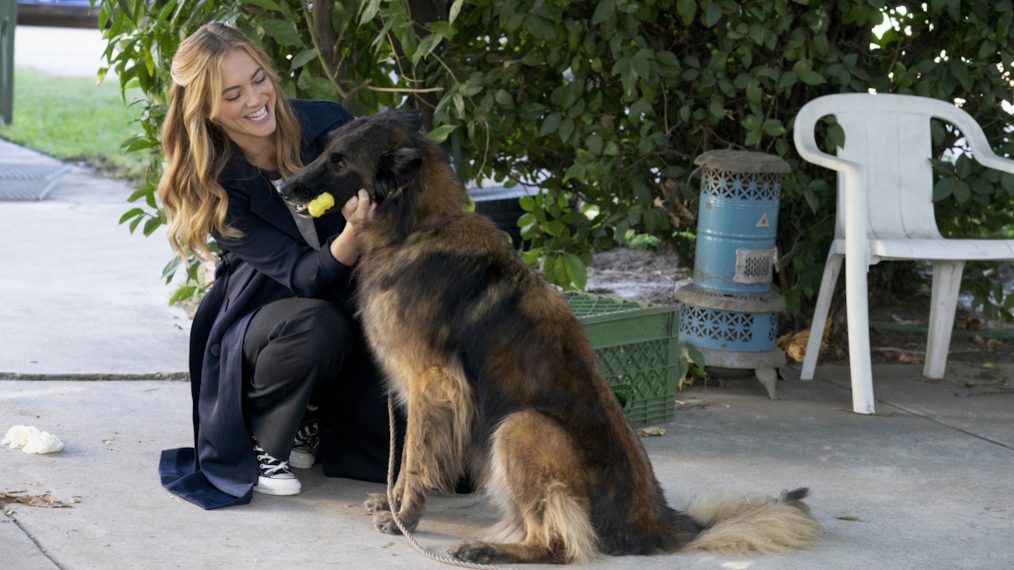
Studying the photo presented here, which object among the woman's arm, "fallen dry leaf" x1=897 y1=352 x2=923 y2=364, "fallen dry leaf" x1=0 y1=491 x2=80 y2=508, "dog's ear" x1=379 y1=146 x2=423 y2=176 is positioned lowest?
"fallen dry leaf" x1=0 y1=491 x2=80 y2=508

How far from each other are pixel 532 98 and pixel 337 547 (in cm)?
255

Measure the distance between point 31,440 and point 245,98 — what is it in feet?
4.22

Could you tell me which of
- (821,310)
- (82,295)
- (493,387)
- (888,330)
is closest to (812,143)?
(821,310)

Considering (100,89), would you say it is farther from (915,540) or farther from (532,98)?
(915,540)

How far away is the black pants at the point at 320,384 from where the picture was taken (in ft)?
11.7

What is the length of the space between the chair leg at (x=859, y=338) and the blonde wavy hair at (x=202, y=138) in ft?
7.23

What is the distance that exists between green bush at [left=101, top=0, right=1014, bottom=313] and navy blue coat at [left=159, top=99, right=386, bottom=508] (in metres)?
0.98

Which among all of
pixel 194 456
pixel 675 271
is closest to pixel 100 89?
pixel 675 271

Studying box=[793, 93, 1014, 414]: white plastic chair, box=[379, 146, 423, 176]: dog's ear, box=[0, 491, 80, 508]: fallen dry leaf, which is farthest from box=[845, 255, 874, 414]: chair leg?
box=[0, 491, 80, 508]: fallen dry leaf

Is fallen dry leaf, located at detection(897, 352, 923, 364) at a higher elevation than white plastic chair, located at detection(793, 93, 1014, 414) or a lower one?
lower

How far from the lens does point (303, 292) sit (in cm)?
360

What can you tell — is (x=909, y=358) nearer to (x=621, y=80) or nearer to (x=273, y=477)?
(x=621, y=80)

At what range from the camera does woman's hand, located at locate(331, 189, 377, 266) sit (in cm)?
326

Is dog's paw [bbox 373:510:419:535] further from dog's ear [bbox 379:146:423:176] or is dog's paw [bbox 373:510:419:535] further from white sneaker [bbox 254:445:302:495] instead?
dog's ear [bbox 379:146:423:176]
